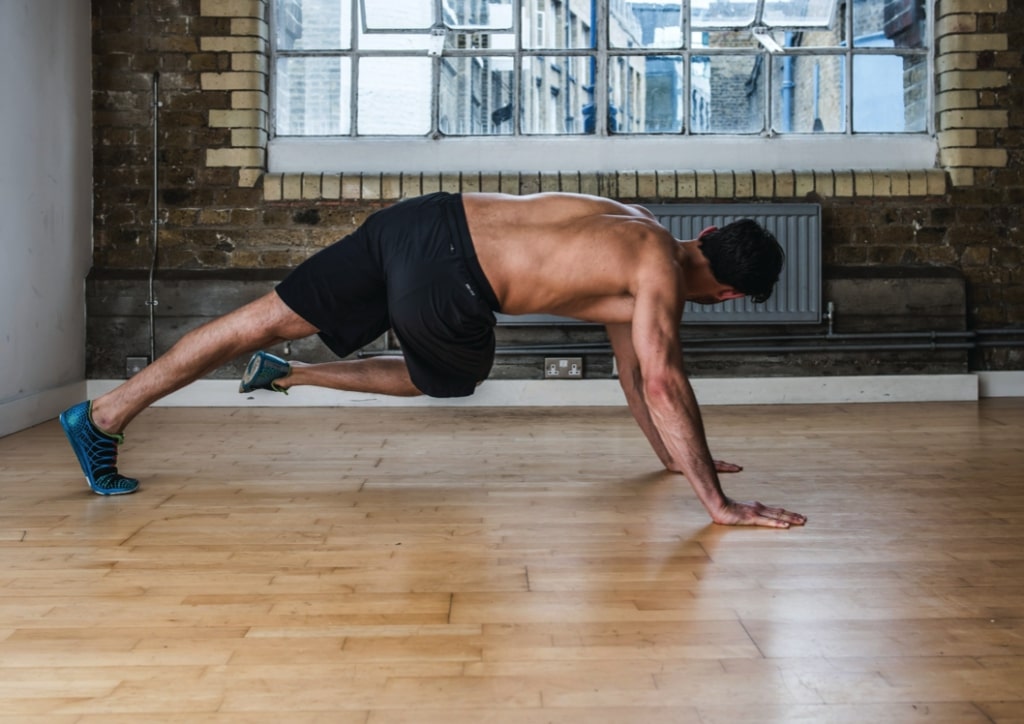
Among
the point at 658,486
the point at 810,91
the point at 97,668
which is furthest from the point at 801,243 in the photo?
the point at 97,668

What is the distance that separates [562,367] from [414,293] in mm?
2497

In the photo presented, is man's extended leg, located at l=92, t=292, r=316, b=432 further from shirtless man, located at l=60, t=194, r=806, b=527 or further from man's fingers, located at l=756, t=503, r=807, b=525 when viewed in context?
man's fingers, located at l=756, t=503, r=807, b=525

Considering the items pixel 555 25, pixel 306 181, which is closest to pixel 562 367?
pixel 306 181

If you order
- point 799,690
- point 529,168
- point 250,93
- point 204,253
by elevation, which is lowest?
point 799,690

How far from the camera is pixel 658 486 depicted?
10.0 feet

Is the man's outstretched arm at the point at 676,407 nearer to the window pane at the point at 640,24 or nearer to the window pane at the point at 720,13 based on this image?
the window pane at the point at 640,24

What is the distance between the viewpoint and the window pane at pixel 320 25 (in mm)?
5332

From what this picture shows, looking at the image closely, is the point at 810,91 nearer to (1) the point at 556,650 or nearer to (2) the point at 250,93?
(2) the point at 250,93

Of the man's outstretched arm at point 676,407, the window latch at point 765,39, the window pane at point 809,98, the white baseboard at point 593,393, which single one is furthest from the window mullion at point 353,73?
the man's outstretched arm at point 676,407

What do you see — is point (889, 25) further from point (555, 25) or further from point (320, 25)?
point (320, 25)

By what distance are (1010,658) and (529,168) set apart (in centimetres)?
396

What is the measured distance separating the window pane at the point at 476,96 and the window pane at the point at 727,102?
0.96 meters

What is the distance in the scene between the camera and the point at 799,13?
5422 mm

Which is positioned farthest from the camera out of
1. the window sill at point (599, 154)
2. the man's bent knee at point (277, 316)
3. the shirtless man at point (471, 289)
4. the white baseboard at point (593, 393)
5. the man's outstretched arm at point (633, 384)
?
the window sill at point (599, 154)
